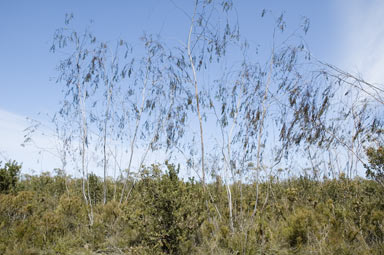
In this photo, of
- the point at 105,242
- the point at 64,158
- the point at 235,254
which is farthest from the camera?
the point at 64,158

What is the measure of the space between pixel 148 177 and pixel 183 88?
1.94m

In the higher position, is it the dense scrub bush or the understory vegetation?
the dense scrub bush

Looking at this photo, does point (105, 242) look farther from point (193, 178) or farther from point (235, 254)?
point (235, 254)

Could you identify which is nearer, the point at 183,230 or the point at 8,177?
the point at 183,230

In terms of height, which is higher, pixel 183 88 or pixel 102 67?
pixel 102 67

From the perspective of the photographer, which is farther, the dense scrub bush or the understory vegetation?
the dense scrub bush

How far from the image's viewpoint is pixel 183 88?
5301mm

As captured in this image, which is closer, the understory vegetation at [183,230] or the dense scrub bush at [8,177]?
the understory vegetation at [183,230]

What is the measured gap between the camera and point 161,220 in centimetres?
394

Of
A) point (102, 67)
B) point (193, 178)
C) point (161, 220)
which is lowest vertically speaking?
point (161, 220)

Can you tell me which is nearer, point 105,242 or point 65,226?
point 105,242

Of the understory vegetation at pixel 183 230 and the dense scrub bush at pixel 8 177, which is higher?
the dense scrub bush at pixel 8 177

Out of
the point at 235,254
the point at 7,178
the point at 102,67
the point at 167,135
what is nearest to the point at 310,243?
the point at 235,254

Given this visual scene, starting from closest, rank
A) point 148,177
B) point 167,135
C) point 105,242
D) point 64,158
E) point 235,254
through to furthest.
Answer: point 235,254
point 148,177
point 105,242
point 167,135
point 64,158
